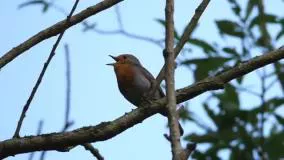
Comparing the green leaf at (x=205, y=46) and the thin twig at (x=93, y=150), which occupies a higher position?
the green leaf at (x=205, y=46)

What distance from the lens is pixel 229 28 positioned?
675 centimetres

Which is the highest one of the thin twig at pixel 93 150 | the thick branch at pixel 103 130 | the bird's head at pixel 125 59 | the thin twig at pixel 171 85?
the bird's head at pixel 125 59

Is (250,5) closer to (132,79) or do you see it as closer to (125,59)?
(132,79)

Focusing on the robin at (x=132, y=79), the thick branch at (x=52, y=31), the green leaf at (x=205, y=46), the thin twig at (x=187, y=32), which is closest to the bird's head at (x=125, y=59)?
the robin at (x=132, y=79)

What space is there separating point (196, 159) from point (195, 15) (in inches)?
99.8

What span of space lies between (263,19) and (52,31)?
12.3 feet

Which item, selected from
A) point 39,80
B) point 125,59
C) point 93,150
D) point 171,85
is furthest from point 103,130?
point 125,59

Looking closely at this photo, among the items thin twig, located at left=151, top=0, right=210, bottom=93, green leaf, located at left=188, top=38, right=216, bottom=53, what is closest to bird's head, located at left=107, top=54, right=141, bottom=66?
green leaf, located at left=188, top=38, right=216, bottom=53

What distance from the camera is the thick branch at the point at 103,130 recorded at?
340 centimetres

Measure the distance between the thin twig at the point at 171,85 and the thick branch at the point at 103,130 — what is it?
94cm

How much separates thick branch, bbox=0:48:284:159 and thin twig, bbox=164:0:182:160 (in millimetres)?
942

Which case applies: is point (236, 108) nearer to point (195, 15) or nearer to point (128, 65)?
point (128, 65)

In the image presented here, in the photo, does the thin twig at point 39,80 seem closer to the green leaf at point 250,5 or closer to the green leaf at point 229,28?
the green leaf at point 229,28

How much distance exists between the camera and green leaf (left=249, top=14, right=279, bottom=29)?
22.0 ft
